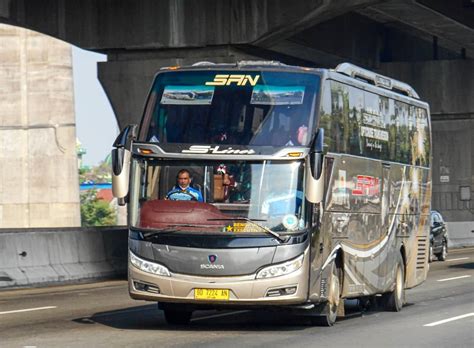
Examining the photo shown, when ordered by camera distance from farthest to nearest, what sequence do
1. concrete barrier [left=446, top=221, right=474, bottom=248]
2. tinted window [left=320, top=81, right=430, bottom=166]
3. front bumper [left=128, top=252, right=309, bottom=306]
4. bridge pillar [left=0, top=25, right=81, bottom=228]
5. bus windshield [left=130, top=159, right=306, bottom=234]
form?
bridge pillar [left=0, top=25, right=81, bottom=228] < concrete barrier [left=446, top=221, right=474, bottom=248] < tinted window [left=320, top=81, right=430, bottom=166] < bus windshield [left=130, top=159, right=306, bottom=234] < front bumper [left=128, top=252, right=309, bottom=306]

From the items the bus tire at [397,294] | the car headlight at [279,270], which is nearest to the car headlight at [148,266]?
the car headlight at [279,270]

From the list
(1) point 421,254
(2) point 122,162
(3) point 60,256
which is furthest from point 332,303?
(3) point 60,256

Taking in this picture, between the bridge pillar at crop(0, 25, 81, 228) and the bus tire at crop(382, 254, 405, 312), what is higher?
the bridge pillar at crop(0, 25, 81, 228)

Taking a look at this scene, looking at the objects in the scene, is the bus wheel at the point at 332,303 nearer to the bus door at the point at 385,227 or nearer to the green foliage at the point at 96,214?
the bus door at the point at 385,227

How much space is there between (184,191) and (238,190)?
0.68m

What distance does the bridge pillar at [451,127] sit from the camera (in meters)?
51.4

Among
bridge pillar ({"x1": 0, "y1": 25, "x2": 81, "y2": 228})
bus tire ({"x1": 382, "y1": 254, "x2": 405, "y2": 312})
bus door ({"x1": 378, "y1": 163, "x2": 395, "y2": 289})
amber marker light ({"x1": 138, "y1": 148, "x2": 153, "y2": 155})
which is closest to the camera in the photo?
amber marker light ({"x1": 138, "y1": 148, "x2": 153, "y2": 155})

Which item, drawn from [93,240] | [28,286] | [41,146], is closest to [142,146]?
[28,286]

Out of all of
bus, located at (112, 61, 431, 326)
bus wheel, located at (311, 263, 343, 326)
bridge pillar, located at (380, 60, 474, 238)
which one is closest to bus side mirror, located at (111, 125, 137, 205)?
bus, located at (112, 61, 431, 326)

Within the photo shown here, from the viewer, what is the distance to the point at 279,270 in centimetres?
1716

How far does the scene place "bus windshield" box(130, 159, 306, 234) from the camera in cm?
1722

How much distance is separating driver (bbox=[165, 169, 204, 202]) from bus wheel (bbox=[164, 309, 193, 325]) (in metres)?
1.90

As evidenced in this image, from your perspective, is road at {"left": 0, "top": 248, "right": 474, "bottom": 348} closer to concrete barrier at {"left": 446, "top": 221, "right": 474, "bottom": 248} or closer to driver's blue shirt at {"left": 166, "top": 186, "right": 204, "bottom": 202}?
driver's blue shirt at {"left": 166, "top": 186, "right": 204, "bottom": 202}

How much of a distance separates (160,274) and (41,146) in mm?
43078
